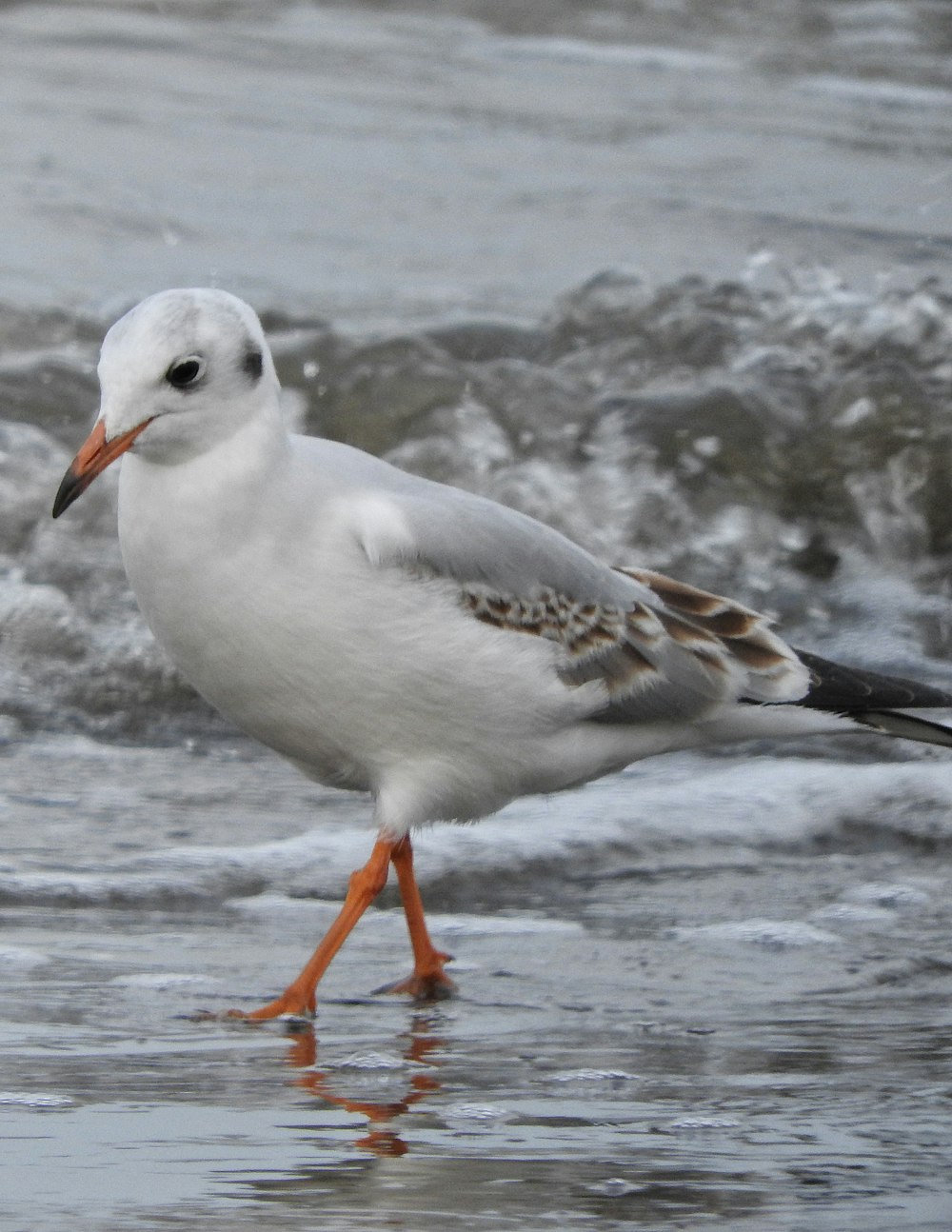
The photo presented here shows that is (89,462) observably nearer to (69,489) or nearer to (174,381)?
(69,489)

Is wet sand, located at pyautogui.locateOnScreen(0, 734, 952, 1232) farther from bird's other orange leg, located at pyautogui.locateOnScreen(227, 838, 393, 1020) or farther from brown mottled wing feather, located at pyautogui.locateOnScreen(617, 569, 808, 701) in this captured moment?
brown mottled wing feather, located at pyautogui.locateOnScreen(617, 569, 808, 701)

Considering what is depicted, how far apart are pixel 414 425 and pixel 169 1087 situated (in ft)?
16.3

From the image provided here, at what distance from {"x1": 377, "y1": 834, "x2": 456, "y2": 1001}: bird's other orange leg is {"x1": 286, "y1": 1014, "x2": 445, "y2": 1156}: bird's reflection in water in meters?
0.14

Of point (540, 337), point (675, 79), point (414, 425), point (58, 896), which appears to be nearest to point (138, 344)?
point (58, 896)

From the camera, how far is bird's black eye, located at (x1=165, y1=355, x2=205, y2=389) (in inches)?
150

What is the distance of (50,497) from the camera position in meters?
7.51

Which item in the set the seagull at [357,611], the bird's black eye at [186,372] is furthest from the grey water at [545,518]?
the bird's black eye at [186,372]

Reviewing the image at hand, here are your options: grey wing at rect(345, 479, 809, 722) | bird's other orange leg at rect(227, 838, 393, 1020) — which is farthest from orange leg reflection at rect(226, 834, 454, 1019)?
grey wing at rect(345, 479, 809, 722)

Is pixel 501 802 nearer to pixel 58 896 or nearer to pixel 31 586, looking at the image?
pixel 58 896

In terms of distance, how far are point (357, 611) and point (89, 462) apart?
0.52 m

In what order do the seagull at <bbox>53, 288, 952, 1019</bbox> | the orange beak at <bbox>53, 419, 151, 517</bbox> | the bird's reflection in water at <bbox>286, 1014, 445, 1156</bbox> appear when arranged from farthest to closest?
the seagull at <bbox>53, 288, 952, 1019</bbox> → the orange beak at <bbox>53, 419, 151, 517</bbox> → the bird's reflection in water at <bbox>286, 1014, 445, 1156</bbox>

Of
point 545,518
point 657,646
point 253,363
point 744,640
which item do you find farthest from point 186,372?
point 545,518

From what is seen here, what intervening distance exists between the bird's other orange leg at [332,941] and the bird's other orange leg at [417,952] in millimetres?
53

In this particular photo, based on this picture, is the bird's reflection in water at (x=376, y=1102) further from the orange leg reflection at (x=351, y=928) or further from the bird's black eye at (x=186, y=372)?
the bird's black eye at (x=186, y=372)
